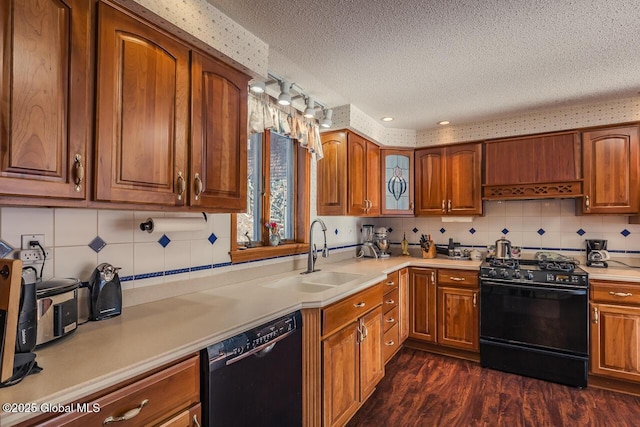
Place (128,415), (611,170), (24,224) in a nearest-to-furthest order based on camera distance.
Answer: (128,415) → (24,224) → (611,170)

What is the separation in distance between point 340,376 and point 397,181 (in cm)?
221

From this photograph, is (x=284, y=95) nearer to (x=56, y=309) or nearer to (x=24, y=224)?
(x=24, y=224)

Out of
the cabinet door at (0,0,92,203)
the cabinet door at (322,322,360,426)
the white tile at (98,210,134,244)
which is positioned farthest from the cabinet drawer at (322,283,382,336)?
the cabinet door at (0,0,92,203)

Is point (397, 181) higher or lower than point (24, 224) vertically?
higher

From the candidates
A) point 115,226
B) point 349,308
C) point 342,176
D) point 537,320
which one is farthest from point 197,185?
point 537,320

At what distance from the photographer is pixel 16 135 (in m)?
0.95

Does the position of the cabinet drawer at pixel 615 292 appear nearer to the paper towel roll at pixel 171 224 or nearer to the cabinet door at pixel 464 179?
the cabinet door at pixel 464 179

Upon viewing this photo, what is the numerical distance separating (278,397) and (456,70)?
7.28 feet

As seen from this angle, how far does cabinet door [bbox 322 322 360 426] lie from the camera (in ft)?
5.85

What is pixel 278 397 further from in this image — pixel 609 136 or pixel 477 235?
pixel 609 136

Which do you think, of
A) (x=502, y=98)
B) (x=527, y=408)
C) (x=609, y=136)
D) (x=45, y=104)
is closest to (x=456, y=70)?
(x=502, y=98)

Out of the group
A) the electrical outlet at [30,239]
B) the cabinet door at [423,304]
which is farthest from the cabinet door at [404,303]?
the electrical outlet at [30,239]

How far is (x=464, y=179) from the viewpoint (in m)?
3.36

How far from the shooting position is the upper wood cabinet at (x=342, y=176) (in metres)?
2.91
